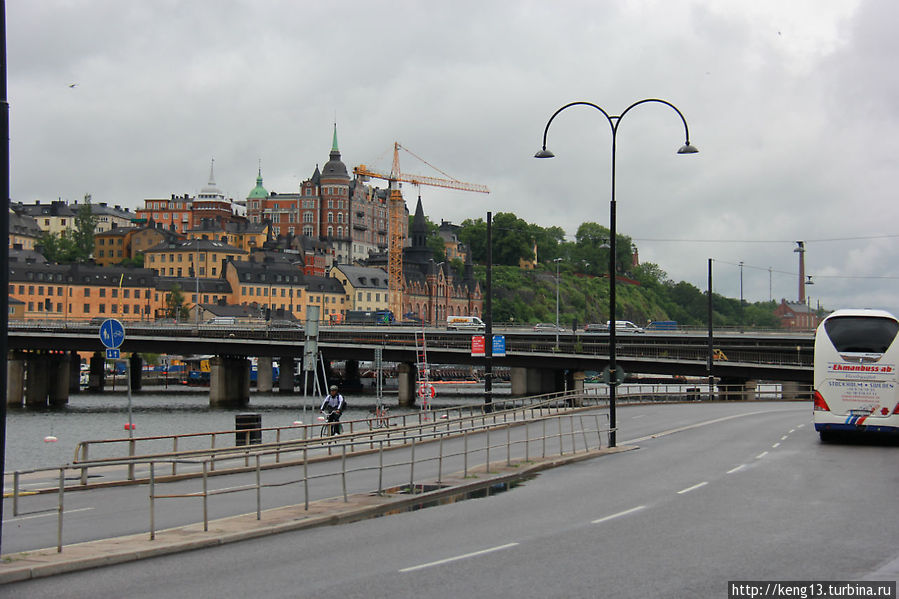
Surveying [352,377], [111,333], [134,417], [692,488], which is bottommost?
[134,417]

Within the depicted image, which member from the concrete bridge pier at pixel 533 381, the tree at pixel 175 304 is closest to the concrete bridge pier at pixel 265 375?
the concrete bridge pier at pixel 533 381

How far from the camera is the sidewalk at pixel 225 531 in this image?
42.3 feet

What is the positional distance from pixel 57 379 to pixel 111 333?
277ft

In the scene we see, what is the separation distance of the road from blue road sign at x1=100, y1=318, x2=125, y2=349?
1029cm

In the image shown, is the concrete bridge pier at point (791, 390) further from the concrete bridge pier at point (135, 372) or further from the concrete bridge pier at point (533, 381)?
the concrete bridge pier at point (135, 372)

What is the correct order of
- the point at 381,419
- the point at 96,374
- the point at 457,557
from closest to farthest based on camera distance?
the point at 457,557 < the point at 381,419 < the point at 96,374

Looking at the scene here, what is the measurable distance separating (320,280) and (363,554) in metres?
179

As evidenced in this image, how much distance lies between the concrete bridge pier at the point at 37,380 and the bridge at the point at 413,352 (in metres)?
0.10

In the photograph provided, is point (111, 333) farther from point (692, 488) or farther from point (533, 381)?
point (533, 381)

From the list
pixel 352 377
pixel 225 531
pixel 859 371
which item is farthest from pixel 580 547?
pixel 352 377

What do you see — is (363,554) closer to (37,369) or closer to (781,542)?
(781,542)

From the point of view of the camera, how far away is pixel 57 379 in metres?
104

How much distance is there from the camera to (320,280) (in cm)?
19162

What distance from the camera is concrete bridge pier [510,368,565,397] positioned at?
108750 millimetres
